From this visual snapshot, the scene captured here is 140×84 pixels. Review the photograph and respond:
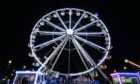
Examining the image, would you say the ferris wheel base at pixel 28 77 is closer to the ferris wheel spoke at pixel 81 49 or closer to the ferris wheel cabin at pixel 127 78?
the ferris wheel cabin at pixel 127 78

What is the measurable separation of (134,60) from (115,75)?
29.8 m

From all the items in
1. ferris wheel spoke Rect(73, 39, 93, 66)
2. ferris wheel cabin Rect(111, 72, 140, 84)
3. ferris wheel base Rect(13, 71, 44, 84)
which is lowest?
ferris wheel cabin Rect(111, 72, 140, 84)

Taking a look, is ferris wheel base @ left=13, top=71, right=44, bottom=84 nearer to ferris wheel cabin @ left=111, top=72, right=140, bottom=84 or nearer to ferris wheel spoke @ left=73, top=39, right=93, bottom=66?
ferris wheel cabin @ left=111, top=72, right=140, bottom=84

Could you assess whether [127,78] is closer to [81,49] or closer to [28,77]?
[28,77]

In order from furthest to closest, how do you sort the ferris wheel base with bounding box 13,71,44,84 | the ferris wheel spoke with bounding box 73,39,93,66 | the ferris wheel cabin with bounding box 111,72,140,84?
the ferris wheel spoke with bounding box 73,39,93,66 < the ferris wheel base with bounding box 13,71,44,84 < the ferris wheel cabin with bounding box 111,72,140,84

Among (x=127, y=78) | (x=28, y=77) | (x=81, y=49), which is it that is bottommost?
(x=127, y=78)

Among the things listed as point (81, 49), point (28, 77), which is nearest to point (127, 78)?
point (28, 77)

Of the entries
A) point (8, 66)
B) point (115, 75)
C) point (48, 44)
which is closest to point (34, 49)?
point (48, 44)

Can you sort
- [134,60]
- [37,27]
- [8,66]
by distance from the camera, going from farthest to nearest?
1. [8,66]
2. [134,60]
3. [37,27]

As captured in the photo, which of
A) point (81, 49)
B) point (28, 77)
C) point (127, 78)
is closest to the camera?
point (127, 78)

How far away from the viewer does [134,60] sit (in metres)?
41.2

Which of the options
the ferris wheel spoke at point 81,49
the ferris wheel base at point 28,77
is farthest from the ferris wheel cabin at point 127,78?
the ferris wheel spoke at point 81,49

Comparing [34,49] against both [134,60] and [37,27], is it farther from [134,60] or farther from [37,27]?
[134,60]

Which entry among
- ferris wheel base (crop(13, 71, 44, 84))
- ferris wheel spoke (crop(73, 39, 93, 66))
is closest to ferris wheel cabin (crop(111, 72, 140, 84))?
ferris wheel base (crop(13, 71, 44, 84))
